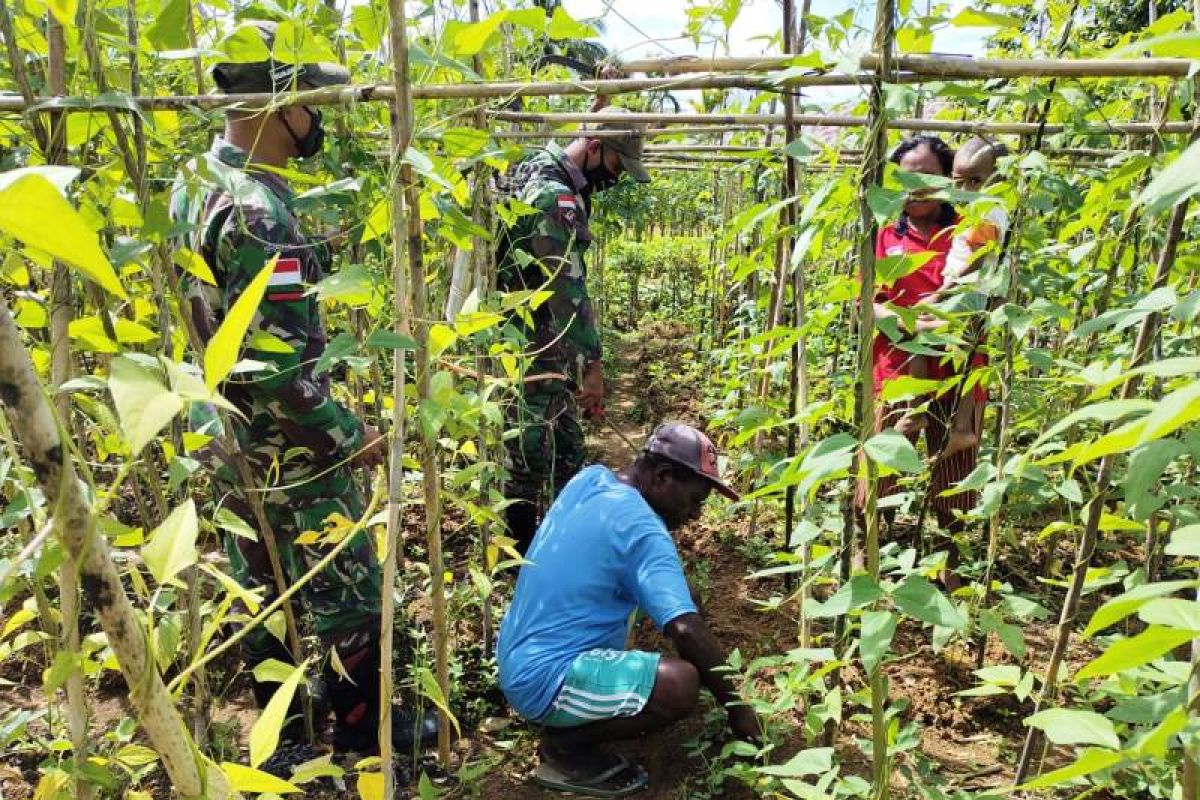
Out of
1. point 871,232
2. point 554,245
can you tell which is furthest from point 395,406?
point 554,245

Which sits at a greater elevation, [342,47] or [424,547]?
[342,47]

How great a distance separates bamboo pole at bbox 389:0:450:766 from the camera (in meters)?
1.17

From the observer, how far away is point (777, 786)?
187cm

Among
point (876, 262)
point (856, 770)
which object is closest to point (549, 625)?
point (856, 770)

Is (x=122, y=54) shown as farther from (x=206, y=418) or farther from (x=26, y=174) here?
(x=26, y=174)

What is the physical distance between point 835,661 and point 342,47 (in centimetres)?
185

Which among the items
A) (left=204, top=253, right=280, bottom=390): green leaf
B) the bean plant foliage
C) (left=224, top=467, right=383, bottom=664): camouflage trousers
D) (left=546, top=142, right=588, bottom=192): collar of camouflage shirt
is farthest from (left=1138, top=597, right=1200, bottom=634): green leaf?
(left=546, top=142, right=588, bottom=192): collar of camouflage shirt

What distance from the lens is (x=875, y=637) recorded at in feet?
3.49

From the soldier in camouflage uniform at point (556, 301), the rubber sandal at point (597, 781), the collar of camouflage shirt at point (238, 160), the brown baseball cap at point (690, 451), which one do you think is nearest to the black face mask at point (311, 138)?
the collar of camouflage shirt at point (238, 160)

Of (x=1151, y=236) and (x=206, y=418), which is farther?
(x=1151, y=236)

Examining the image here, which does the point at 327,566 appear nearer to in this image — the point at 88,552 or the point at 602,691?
the point at 602,691

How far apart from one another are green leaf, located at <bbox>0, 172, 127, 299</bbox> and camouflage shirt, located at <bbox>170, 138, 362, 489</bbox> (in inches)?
54.8

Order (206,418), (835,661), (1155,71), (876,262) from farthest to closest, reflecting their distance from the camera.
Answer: (206,418)
(835,661)
(876,262)
(1155,71)

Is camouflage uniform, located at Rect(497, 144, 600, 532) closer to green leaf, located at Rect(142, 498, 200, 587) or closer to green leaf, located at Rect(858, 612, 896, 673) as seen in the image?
green leaf, located at Rect(858, 612, 896, 673)
